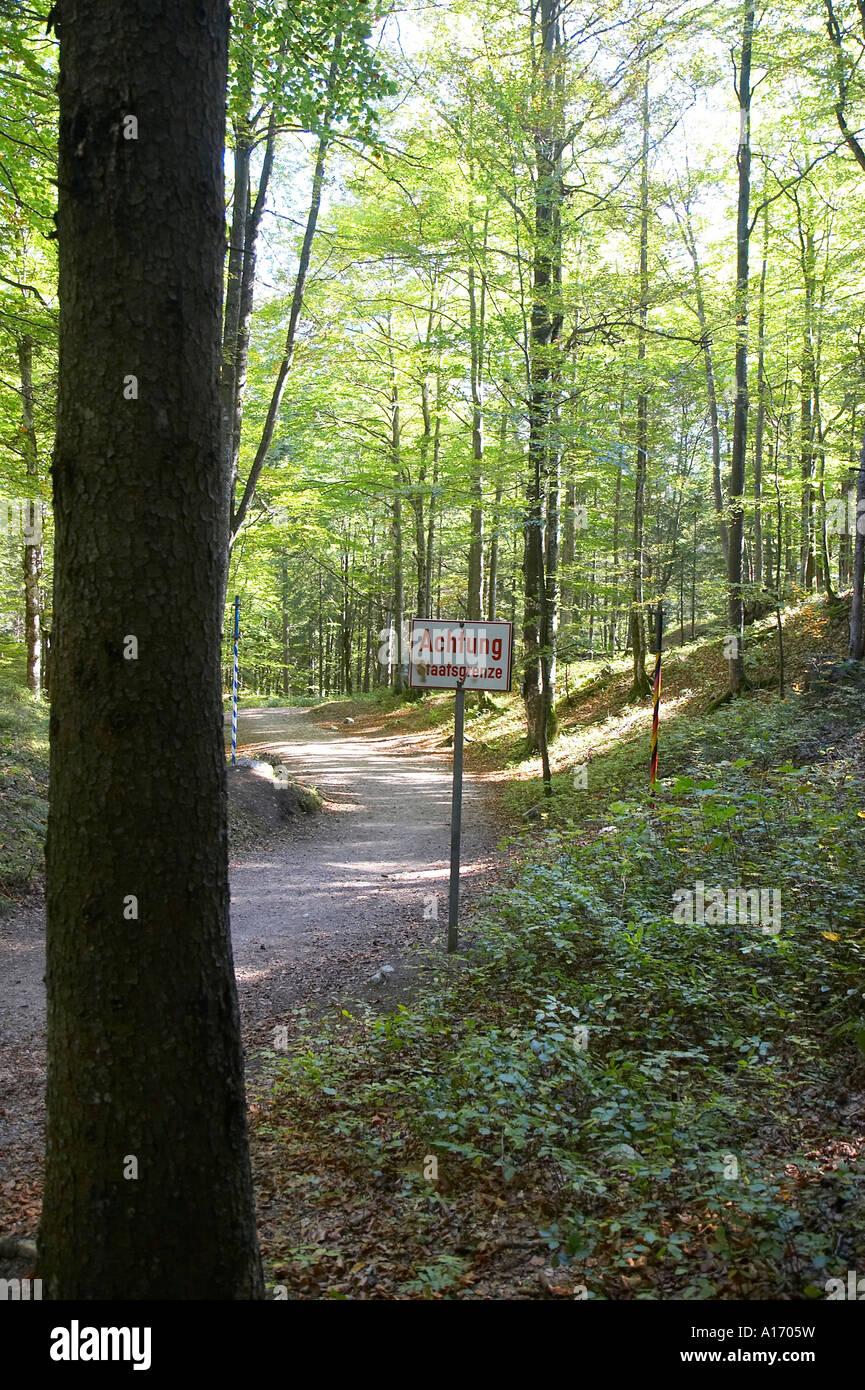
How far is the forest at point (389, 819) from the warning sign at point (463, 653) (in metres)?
0.05

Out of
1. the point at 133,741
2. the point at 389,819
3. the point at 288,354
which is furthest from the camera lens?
the point at 389,819

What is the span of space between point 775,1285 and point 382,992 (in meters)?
3.69

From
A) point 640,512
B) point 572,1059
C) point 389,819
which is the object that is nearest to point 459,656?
point 572,1059

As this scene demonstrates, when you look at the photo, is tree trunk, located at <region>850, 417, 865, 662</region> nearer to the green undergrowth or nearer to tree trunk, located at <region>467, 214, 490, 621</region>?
the green undergrowth

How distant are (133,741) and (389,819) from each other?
1125cm

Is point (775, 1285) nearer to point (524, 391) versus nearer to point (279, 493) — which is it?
point (524, 391)

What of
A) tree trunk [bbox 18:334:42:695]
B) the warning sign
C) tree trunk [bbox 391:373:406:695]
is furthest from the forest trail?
tree trunk [bbox 391:373:406:695]

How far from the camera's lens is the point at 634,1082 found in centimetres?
398

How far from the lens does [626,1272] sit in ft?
9.34

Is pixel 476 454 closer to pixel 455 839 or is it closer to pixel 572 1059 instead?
pixel 455 839

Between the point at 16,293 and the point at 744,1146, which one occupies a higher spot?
the point at 16,293

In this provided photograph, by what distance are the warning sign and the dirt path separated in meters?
2.34
